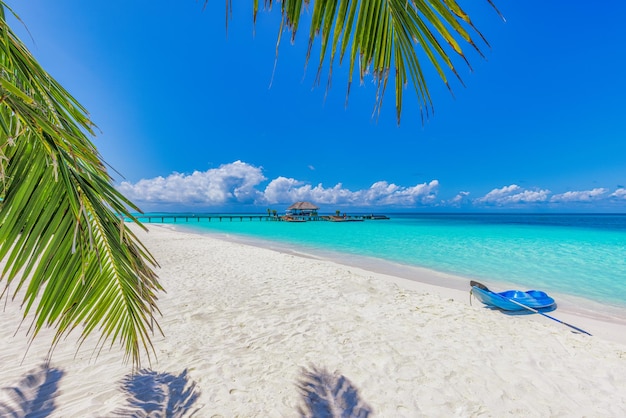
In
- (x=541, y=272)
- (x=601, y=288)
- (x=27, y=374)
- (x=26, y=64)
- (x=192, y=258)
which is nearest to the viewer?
(x=26, y=64)

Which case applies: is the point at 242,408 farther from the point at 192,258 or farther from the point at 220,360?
the point at 192,258

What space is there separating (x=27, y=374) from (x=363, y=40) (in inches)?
179

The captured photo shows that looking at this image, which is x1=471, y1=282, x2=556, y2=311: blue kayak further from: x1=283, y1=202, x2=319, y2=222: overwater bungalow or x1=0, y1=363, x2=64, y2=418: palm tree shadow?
x1=283, y1=202, x2=319, y2=222: overwater bungalow

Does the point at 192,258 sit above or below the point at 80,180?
below

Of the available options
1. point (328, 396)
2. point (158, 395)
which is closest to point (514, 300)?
point (328, 396)

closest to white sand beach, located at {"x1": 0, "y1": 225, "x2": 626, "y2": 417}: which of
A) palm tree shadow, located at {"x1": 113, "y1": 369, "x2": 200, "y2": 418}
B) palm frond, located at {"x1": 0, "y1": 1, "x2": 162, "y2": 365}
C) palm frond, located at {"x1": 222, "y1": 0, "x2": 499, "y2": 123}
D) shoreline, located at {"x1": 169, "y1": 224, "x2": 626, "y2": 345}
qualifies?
palm tree shadow, located at {"x1": 113, "y1": 369, "x2": 200, "y2": 418}

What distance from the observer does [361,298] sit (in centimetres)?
577

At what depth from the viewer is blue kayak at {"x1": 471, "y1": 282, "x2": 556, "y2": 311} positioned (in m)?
5.96

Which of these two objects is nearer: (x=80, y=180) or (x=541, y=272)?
(x=80, y=180)

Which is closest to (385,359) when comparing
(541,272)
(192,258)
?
(192,258)

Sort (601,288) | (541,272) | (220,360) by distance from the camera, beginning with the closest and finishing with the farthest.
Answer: (220,360), (601,288), (541,272)

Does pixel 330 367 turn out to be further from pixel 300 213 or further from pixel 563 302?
pixel 300 213

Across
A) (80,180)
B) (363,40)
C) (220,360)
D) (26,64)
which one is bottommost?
(220,360)

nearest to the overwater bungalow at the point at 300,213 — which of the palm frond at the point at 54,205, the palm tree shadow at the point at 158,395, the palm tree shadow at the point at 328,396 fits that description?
the palm tree shadow at the point at 328,396
